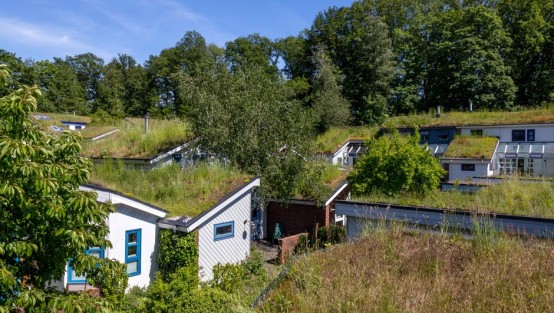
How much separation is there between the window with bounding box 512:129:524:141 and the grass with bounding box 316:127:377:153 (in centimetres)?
1122

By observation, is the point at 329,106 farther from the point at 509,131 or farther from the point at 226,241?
the point at 226,241

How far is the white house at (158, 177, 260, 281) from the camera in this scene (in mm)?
13602

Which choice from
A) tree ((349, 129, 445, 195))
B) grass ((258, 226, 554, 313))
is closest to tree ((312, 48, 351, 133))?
tree ((349, 129, 445, 195))

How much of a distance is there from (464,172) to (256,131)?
63.4 feet

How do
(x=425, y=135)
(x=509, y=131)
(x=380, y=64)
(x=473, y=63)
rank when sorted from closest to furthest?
(x=509, y=131) < (x=425, y=135) < (x=473, y=63) < (x=380, y=64)

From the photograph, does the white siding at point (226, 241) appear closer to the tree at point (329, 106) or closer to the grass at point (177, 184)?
the grass at point (177, 184)

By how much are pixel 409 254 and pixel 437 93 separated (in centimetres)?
4992

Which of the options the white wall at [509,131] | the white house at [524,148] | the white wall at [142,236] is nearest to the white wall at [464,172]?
the white house at [524,148]

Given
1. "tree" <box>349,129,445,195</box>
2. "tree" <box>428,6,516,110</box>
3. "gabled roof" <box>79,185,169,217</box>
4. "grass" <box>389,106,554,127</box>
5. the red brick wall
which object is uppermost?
"tree" <box>428,6,516,110</box>

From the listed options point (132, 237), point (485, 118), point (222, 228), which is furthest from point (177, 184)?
point (485, 118)

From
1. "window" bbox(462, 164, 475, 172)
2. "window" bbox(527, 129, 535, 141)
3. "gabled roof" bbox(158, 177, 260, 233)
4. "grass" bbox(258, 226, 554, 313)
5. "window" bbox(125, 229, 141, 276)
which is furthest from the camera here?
"window" bbox(527, 129, 535, 141)

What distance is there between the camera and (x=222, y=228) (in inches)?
594

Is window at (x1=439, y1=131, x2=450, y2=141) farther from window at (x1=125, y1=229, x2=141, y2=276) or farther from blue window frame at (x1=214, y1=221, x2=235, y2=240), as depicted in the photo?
window at (x1=125, y1=229, x2=141, y2=276)

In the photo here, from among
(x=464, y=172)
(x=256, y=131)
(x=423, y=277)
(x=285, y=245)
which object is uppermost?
(x=256, y=131)
